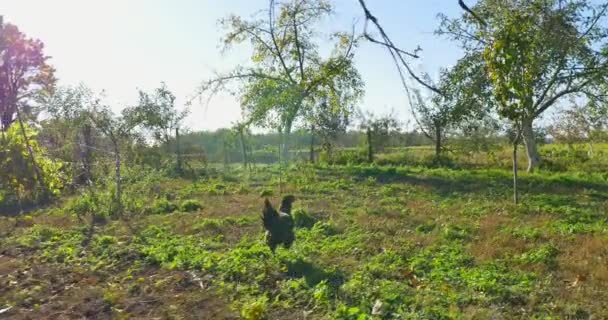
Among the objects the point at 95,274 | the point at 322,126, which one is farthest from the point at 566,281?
the point at 322,126

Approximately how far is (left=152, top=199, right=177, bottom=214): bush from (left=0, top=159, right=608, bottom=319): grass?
0.22ft

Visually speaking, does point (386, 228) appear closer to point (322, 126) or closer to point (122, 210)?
point (122, 210)

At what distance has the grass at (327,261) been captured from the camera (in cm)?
505

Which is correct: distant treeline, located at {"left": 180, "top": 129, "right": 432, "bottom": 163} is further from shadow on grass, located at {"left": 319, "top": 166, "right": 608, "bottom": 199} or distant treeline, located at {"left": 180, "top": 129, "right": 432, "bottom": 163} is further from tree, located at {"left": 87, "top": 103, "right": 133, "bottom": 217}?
shadow on grass, located at {"left": 319, "top": 166, "right": 608, "bottom": 199}

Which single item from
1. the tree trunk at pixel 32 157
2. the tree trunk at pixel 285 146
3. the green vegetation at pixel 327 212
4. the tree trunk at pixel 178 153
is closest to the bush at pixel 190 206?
the green vegetation at pixel 327 212

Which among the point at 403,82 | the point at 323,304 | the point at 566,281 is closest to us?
the point at 403,82

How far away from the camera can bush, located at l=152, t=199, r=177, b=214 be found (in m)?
11.8

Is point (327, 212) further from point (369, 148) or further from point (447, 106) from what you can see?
point (369, 148)

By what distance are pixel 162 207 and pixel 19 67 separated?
12.2 m

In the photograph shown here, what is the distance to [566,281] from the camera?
5.53m

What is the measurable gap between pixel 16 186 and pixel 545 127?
19.7 m

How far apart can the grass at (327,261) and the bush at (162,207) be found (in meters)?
0.07

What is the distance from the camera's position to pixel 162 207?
39.4 feet

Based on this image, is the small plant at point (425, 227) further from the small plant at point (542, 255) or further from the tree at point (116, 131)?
the tree at point (116, 131)
